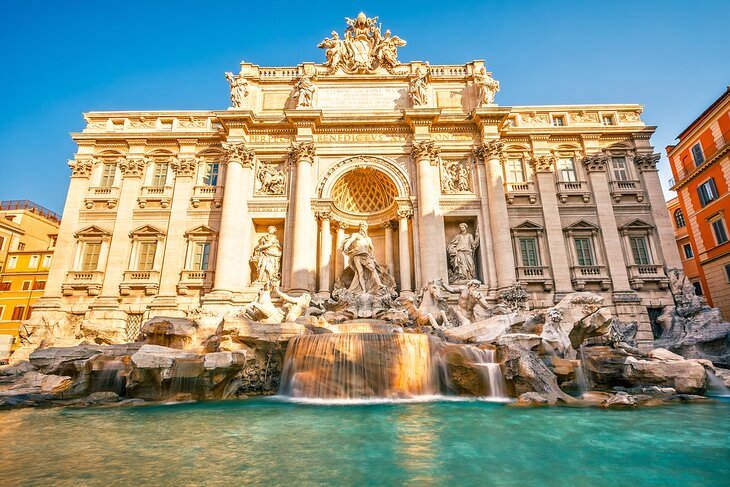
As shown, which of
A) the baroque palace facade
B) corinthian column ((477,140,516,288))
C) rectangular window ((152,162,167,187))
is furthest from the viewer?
rectangular window ((152,162,167,187))

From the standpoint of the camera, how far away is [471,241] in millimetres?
18016

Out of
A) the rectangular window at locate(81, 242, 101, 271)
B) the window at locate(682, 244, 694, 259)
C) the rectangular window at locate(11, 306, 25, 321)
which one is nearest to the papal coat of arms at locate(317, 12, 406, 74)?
the rectangular window at locate(81, 242, 101, 271)

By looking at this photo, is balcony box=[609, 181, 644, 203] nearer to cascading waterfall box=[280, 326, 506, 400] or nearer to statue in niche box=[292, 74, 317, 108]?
cascading waterfall box=[280, 326, 506, 400]

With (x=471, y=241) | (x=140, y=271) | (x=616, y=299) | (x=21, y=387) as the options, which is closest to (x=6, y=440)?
(x=21, y=387)

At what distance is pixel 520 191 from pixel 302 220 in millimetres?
11928

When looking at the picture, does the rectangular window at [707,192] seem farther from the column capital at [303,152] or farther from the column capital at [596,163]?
the column capital at [303,152]

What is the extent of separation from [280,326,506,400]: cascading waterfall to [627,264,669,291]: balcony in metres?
13.2

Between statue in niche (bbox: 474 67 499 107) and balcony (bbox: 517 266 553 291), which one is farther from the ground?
statue in niche (bbox: 474 67 499 107)

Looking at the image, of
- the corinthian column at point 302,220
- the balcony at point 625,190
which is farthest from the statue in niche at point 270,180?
the balcony at point 625,190

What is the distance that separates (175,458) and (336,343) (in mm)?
5342

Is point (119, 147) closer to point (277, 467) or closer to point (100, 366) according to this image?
point (100, 366)

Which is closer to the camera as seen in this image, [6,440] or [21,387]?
[6,440]

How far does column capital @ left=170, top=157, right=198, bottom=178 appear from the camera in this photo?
1972 centimetres

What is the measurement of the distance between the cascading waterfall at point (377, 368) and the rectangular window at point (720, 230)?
2031 cm
